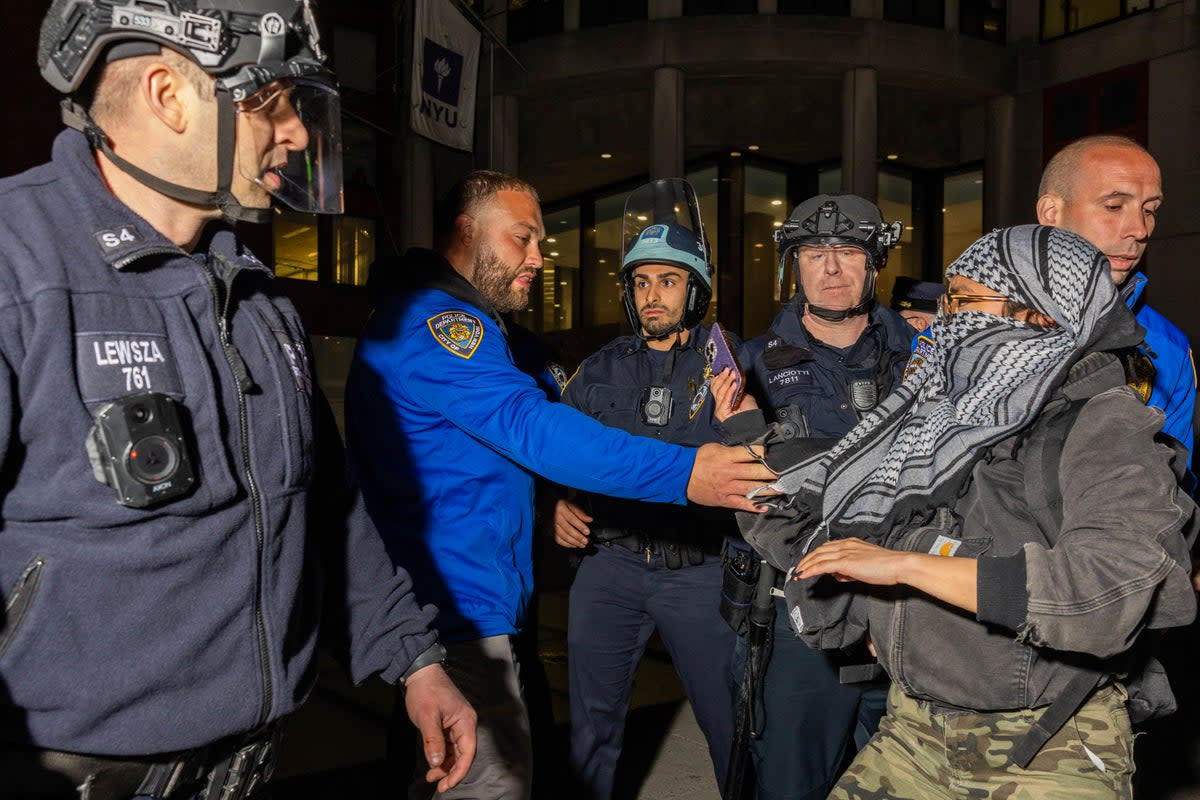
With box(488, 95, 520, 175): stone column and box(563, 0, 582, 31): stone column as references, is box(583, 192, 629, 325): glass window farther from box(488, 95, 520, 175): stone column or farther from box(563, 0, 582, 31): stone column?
box(563, 0, 582, 31): stone column

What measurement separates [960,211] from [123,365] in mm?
20178

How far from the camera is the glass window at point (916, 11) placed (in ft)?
57.1

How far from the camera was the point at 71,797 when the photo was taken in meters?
1.41

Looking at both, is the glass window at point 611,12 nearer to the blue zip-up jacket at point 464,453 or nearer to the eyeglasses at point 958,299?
the blue zip-up jacket at point 464,453

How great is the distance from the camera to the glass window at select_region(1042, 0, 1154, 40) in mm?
16344

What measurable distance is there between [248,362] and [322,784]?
3.06m

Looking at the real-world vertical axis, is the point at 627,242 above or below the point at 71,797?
above

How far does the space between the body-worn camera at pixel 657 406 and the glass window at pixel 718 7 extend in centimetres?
1513

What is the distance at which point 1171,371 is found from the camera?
3.11 meters

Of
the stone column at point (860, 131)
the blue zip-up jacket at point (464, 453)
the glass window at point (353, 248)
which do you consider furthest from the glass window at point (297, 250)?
the blue zip-up jacket at point (464, 453)

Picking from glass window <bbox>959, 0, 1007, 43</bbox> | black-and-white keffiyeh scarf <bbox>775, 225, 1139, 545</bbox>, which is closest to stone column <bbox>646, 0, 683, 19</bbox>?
glass window <bbox>959, 0, 1007, 43</bbox>

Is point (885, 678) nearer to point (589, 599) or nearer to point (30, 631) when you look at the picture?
point (589, 599)

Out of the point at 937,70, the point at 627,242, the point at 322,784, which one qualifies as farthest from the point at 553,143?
the point at 322,784

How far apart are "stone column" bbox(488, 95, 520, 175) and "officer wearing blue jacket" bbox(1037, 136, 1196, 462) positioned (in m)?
15.8
